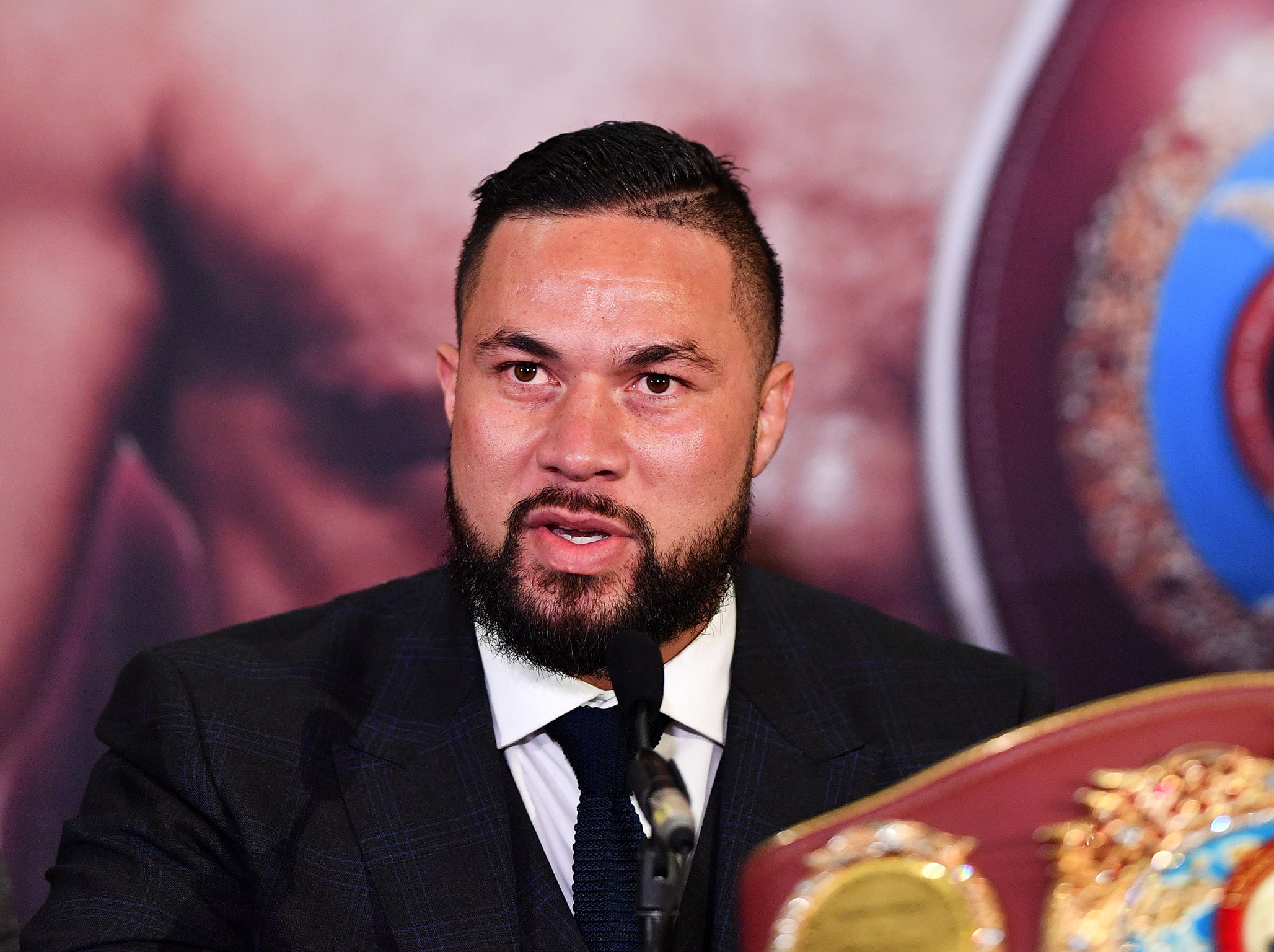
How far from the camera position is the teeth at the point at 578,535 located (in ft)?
5.22

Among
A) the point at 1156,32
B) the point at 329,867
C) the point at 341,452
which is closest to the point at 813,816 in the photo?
the point at 329,867

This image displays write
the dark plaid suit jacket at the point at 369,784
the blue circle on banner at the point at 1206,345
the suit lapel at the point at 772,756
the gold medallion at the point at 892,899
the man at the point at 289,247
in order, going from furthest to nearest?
the blue circle on banner at the point at 1206,345, the man at the point at 289,247, the suit lapel at the point at 772,756, the dark plaid suit jacket at the point at 369,784, the gold medallion at the point at 892,899

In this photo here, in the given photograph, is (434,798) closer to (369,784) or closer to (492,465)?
(369,784)

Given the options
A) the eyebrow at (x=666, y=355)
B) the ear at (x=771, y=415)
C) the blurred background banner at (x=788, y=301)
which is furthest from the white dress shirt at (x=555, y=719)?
the blurred background banner at (x=788, y=301)

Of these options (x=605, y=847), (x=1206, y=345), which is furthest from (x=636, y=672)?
(x=1206, y=345)

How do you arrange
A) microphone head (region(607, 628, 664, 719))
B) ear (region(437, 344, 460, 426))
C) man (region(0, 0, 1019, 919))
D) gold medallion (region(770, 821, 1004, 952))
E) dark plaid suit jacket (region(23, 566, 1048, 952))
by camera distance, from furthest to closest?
1. man (region(0, 0, 1019, 919))
2. ear (region(437, 344, 460, 426))
3. dark plaid suit jacket (region(23, 566, 1048, 952))
4. microphone head (region(607, 628, 664, 719))
5. gold medallion (region(770, 821, 1004, 952))

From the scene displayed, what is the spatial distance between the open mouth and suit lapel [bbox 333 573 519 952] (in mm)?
308

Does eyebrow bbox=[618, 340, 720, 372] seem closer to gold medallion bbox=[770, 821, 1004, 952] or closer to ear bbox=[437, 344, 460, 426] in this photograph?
ear bbox=[437, 344, 460, 426]

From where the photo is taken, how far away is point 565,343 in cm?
161

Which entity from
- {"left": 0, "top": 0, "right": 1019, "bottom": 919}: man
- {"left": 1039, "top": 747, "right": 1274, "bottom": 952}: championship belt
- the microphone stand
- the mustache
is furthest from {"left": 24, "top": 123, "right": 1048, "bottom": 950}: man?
{"left": 1039, "top": 747, "right": 1274, "bottom": 952}: championship belt

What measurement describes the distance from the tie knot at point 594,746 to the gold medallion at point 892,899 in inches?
26.0

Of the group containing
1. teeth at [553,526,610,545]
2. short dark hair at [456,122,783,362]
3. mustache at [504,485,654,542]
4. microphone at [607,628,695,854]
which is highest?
short dark hair at [456,122,783,362]

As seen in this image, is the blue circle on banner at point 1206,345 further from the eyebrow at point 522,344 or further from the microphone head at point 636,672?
the microphone head at point 636,672

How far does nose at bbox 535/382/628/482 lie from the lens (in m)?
1.54
